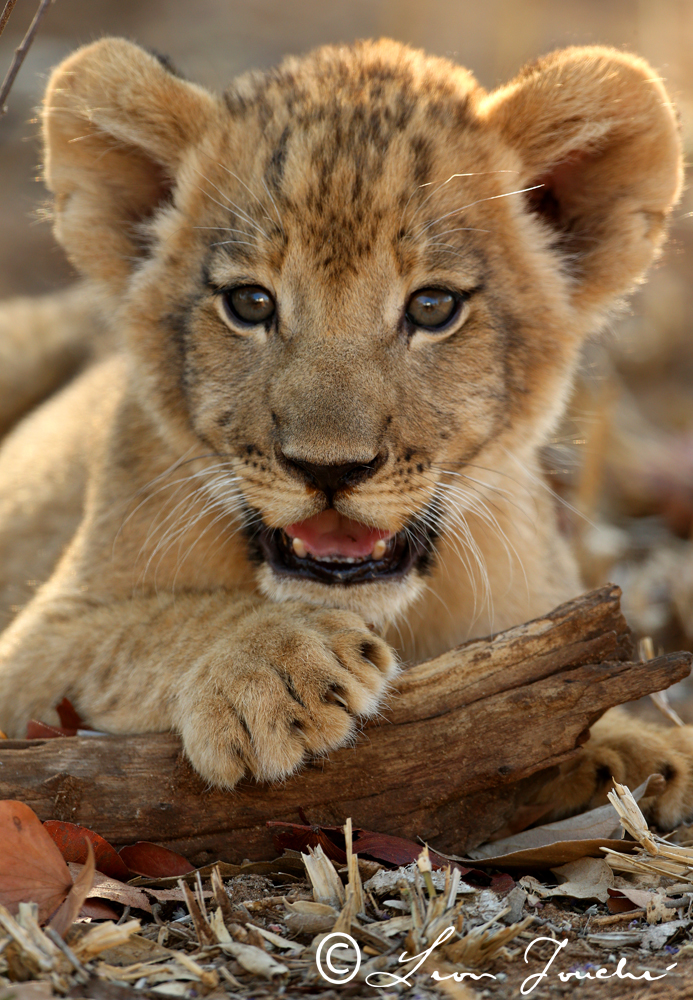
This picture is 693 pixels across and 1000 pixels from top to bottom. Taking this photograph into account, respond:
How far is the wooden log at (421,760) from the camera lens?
2.59 m

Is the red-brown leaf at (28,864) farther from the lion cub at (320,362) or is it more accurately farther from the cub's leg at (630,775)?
the cub's leg at (630,775)

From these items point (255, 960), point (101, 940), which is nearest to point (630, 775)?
point (255, 960)

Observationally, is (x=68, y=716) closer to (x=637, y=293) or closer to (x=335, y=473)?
(x=335, y=473)

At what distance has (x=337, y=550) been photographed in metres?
2.97

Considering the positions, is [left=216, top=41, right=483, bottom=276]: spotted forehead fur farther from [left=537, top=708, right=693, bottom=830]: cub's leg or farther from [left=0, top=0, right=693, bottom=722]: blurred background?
[left=537, top=708, right=693, bottom=830]: cub's leg

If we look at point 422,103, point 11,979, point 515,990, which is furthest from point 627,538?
point 11,979

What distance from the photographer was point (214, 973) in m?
2.05

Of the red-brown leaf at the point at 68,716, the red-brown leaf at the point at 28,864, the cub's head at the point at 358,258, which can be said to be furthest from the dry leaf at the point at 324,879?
the red-brown leaf at the point at 68,716

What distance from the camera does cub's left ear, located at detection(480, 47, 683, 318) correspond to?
3.20 m

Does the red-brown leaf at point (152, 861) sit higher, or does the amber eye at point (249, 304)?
the amber eye at point (249, 304)

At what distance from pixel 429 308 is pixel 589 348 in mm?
1015

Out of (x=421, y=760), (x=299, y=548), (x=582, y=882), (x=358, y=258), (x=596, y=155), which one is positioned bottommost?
(x=582, y=882)

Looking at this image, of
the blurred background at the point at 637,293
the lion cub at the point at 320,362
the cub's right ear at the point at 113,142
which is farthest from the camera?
the blurred background at the point at 637,293

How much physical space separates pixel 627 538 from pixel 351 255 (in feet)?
12.7
